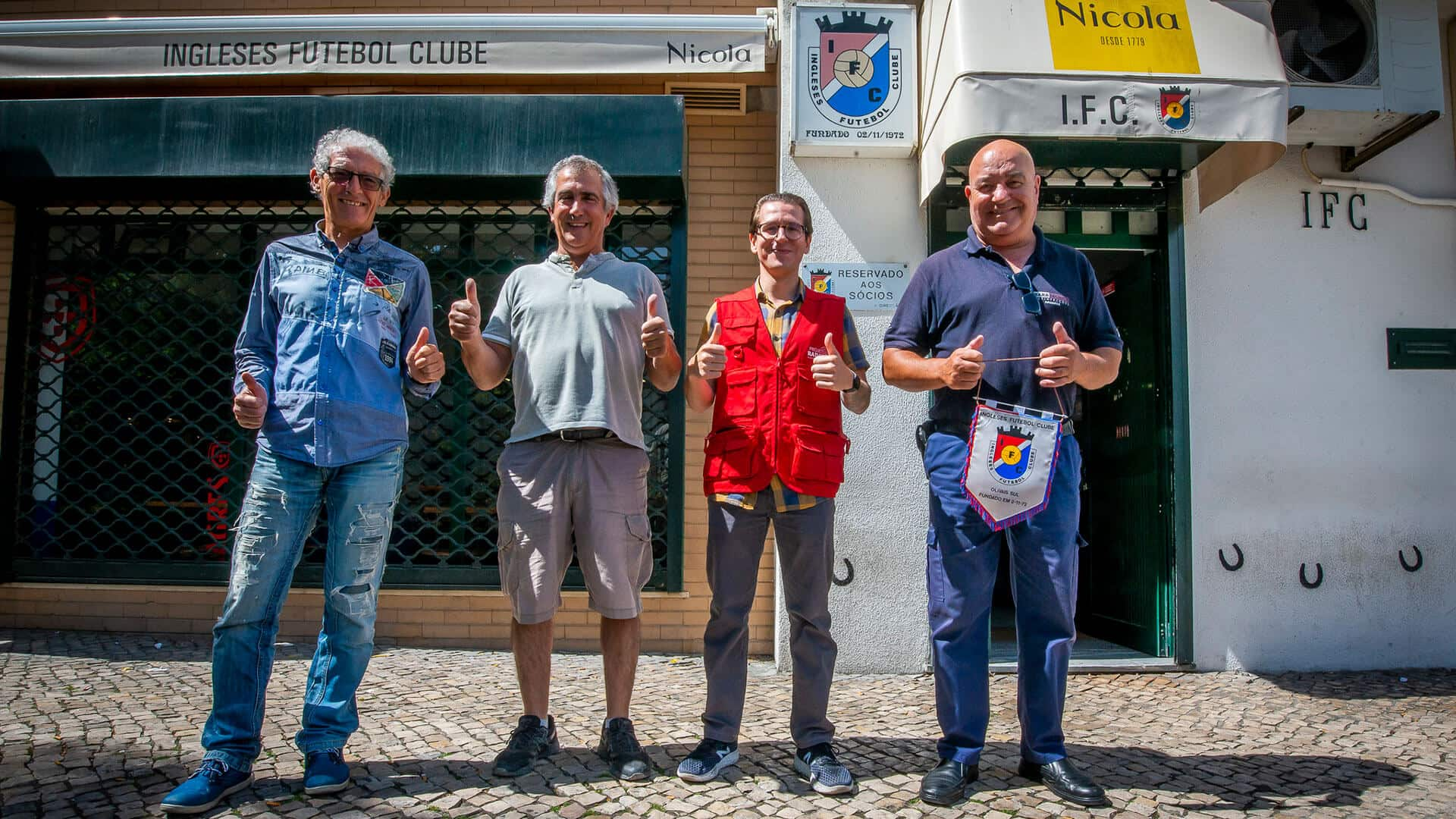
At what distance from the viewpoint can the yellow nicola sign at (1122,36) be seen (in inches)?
166

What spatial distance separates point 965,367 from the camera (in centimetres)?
279

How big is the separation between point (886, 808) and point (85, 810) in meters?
2.45

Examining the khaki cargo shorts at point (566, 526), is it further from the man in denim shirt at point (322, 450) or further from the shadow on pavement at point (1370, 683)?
the shadow on pavement at point (1370, 683)

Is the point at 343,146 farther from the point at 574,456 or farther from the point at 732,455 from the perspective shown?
the point at 732,455

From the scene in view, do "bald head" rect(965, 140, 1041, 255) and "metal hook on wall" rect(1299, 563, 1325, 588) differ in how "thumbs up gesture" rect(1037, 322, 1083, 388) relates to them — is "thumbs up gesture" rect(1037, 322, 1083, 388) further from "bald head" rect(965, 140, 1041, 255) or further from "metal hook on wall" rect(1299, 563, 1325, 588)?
"metal hook on wall" rect(1299, 563, 1325, 588)

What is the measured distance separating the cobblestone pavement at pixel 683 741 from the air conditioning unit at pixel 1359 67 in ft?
9.79

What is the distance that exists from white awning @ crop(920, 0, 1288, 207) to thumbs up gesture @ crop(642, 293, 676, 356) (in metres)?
1.98

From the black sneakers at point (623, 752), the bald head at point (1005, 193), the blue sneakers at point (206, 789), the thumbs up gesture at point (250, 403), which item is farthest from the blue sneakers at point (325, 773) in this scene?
the bald head at point (1005, 193)

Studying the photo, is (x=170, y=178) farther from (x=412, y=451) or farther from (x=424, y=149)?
(x=412, y=451)

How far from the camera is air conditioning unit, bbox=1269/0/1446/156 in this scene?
4.75m

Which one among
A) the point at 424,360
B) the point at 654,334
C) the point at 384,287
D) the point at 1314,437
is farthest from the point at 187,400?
the point at 1314,437

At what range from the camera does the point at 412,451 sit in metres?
5.27

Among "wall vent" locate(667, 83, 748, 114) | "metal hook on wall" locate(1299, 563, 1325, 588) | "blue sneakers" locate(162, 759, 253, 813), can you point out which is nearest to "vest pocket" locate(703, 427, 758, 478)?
"blue sneakers" locate(162, 759, 253, 813)

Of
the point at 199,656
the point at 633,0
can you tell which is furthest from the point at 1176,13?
the point at 199,656
